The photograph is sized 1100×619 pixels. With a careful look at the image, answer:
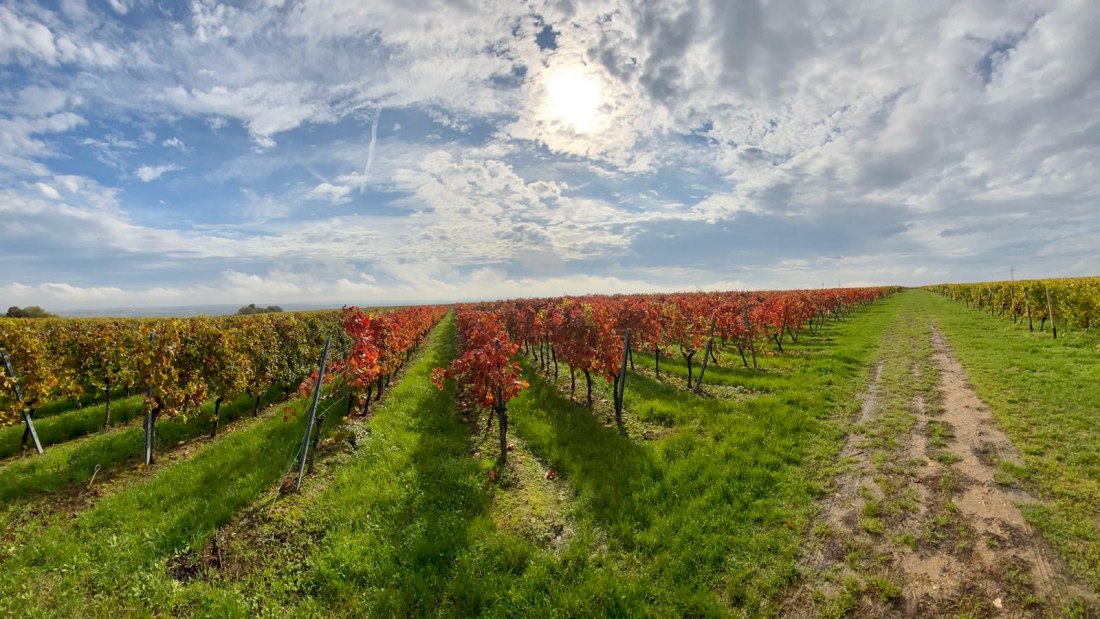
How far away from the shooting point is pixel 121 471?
10125 millimetres

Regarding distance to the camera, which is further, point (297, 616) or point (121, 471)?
point (121, 471)

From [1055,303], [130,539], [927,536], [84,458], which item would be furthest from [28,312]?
[1055,303]

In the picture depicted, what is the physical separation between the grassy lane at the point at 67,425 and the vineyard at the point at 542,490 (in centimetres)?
8

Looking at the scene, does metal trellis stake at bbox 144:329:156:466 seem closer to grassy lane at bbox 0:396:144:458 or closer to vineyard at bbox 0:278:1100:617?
vineyard at bbox 0:278:1100:617

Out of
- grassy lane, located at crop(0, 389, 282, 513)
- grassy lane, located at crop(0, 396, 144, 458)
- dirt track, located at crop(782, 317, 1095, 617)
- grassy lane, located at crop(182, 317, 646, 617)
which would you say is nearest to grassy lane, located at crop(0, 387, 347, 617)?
grassy lane, located at crop(182, 317, 646, 617)

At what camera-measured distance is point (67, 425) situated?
13.6 m

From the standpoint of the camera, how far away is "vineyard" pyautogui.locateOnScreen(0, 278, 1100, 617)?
223 inches

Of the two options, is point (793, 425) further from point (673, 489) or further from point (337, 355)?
point (337, 355)

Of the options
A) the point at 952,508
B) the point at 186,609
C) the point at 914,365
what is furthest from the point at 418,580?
the point at 914,365

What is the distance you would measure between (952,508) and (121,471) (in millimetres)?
16721

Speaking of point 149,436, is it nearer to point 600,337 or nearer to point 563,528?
point 563,528

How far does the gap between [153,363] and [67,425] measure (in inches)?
240

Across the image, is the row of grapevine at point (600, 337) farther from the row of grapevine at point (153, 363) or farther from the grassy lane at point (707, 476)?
the row of grapevine at point (153, 363)

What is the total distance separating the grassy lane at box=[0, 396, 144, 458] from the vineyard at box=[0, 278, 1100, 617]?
77 millimetres
